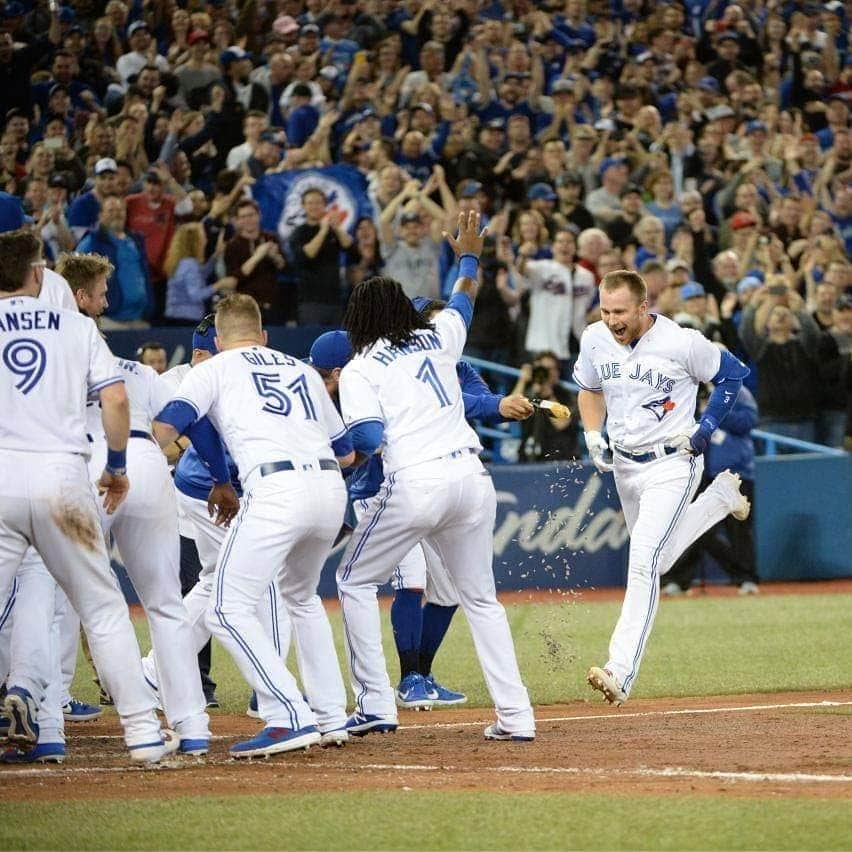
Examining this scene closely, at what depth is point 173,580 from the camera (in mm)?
7129

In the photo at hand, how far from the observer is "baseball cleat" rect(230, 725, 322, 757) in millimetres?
7008

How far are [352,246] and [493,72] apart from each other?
519 cm

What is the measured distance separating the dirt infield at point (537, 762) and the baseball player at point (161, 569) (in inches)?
9.3

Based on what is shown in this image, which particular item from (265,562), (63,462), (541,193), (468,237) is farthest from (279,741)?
(541,193)

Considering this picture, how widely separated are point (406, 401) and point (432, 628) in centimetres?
219

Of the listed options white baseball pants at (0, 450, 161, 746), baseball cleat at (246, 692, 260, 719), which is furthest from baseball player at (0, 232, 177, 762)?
baseball cleat at (246, 692, 260, 719)

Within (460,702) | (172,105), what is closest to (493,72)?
(172,105)

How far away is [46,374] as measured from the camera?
653cm

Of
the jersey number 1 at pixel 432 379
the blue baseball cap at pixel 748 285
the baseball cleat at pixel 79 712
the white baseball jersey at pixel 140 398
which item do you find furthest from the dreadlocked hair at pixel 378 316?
the blue baseball cap at pixel 748 285

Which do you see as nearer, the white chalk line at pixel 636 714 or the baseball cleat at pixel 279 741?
the baseball cleat at pixel 279 741

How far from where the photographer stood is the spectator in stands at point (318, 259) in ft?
52.2

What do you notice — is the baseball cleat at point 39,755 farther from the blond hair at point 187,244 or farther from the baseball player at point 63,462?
the blond hair at point 187,244

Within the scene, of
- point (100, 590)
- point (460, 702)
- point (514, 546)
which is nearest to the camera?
point (100, 590)

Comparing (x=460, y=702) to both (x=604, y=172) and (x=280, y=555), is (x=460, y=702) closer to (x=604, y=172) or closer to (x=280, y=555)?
(x=280, y=555)
